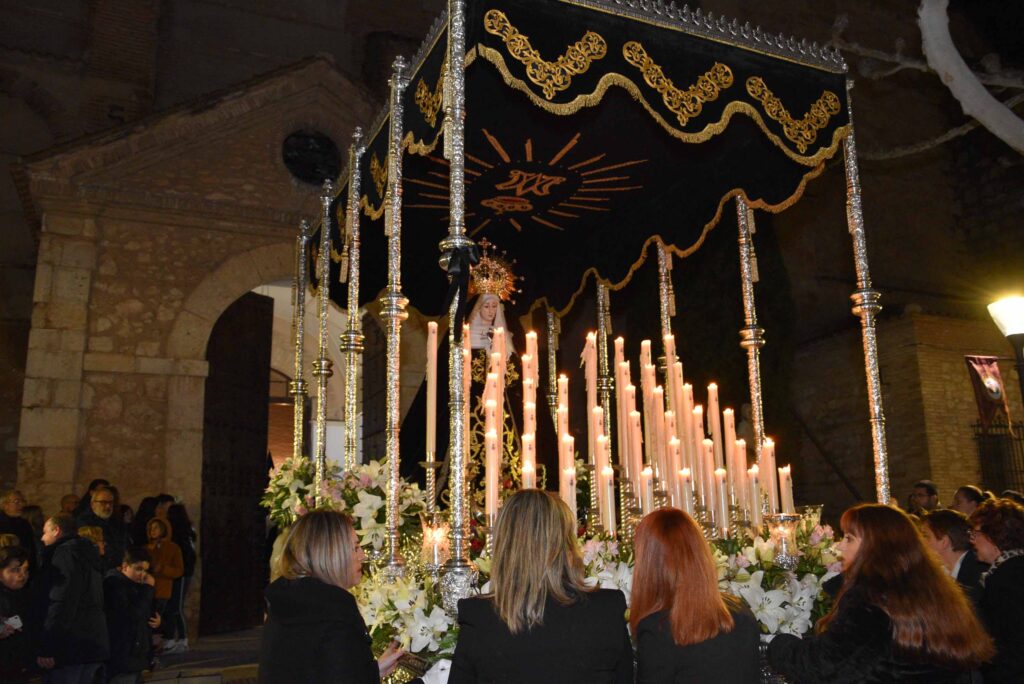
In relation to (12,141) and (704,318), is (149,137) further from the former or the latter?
(704,318)

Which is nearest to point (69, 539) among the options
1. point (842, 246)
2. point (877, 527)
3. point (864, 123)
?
point (877, 527)

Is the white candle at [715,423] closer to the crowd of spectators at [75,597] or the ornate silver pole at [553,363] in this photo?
the ornate silver pole at [553,363]

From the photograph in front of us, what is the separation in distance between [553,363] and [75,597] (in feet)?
12.9

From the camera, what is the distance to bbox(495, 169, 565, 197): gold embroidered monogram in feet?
21.2

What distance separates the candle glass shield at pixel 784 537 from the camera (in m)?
4.23

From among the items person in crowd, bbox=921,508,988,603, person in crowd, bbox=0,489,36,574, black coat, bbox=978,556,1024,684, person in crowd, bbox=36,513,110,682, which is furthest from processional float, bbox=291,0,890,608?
person in crowd, bbox=0,489,36,574

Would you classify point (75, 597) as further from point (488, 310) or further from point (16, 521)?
point (488, 310)

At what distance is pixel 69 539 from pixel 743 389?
9787 millimetres

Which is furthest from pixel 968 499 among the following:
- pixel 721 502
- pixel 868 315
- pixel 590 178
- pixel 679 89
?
pixel 590 178

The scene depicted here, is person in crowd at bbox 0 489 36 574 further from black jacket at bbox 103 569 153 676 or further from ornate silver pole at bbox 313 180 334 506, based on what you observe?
ornate silver pole at bbox 313 180 334 506

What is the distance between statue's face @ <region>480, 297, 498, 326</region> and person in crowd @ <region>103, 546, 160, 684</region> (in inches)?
118

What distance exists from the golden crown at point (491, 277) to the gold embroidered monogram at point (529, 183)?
2.03 feet

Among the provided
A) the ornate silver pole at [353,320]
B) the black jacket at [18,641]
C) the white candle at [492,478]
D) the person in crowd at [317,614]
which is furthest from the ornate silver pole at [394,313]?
the black jacket at [18,641]

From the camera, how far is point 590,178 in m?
6.50
